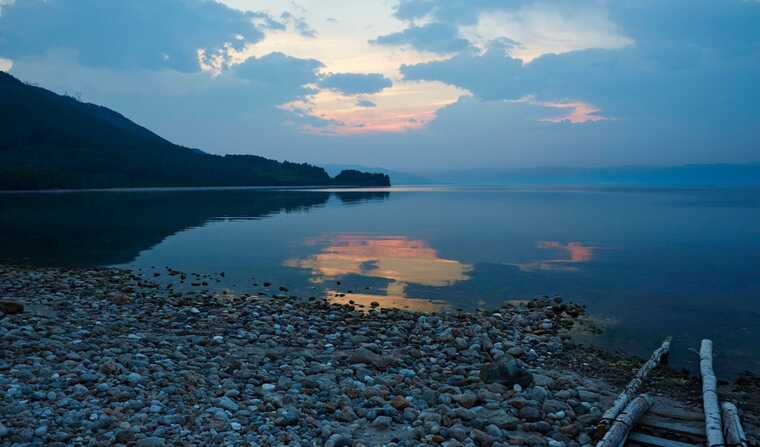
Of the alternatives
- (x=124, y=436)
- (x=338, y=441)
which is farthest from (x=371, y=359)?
(x=124, y=436)

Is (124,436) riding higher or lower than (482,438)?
higher

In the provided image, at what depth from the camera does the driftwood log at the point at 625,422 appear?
26.8 feet

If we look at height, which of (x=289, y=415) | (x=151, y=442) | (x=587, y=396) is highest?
(x=151, y=442)

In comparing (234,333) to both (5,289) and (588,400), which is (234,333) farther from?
(5,289)

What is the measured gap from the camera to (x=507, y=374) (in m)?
11.2

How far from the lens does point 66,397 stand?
27.5ft

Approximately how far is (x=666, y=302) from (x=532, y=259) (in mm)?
11457

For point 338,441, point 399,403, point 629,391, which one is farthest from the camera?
point 629,391

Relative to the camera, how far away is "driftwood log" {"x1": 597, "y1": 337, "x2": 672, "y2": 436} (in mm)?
8961

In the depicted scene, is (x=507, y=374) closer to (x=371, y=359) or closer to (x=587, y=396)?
(x=587, y=396)

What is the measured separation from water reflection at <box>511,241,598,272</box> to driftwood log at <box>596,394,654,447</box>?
63.6 ft

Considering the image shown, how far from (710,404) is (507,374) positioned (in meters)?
3.92

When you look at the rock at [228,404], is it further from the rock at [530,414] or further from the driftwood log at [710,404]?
the driftwood log at [710,404]

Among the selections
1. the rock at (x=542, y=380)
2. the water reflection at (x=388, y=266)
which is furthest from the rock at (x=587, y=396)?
the water reflection at (x=388, y=266)
